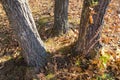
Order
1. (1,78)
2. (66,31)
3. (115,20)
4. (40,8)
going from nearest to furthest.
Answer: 1. (1,78)
2. (66,31)
3. (115,20)
4. (40,8)

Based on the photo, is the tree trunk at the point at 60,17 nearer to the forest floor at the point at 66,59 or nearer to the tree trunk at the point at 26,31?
the forest floor at the point at 66,59

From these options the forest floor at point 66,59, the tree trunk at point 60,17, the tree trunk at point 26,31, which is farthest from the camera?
the tree trunk at point 60,17

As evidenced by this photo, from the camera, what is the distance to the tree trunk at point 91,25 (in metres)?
3.57

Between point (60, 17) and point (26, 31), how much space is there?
1.09m

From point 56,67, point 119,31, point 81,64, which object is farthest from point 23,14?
point 119,31

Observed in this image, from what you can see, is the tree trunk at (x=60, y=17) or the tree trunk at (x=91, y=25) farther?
the tree trunk at (x=60, y=17)

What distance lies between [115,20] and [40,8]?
89.1 inches

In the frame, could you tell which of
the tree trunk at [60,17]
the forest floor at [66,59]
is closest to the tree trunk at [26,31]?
the forest floor at [66,59]

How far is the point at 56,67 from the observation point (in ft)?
13.7

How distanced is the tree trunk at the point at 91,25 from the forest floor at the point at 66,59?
218 mm

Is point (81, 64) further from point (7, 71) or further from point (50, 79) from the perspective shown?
point (7, 71)

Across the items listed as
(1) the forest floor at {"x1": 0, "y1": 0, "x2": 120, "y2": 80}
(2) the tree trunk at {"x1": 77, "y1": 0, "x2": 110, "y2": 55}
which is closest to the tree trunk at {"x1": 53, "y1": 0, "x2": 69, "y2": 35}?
(1) the forest floor at {"x1": 0, "y1": 0, "x2": 120, "y2": 80}

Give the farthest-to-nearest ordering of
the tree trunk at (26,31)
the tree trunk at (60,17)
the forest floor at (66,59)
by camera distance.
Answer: the tree trunk at (60,17) < the forest floor at (66,59) < the tree trunk at (26,31)

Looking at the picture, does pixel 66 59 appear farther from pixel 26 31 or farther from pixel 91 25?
pixel 26 31
